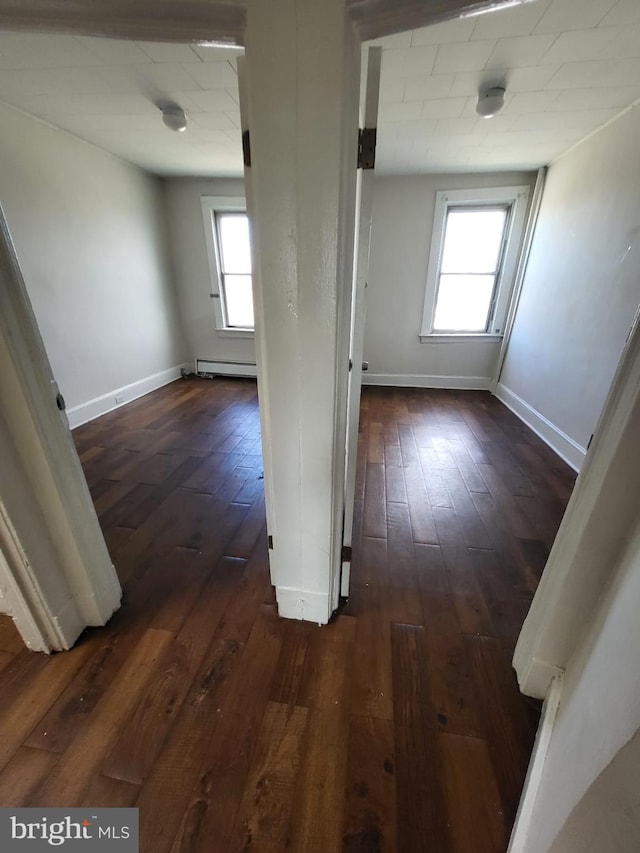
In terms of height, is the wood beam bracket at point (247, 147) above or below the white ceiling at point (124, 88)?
below

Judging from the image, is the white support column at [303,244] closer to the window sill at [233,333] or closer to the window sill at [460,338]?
the window sill at [460,338]

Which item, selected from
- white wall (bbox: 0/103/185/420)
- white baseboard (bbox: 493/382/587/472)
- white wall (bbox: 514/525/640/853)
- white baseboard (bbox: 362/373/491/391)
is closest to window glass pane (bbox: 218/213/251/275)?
white wall (bbox: 0/103/185/420)

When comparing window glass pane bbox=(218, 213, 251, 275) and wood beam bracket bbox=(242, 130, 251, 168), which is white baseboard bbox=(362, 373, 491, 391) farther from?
wood beam bracket bbox=(242, 130, 251, 168)

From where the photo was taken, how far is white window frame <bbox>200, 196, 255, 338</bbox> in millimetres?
4055

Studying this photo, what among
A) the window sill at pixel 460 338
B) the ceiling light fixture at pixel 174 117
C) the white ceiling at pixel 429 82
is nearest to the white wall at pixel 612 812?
the white ceiling at pixel 429 82

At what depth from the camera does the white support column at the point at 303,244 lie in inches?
27.9

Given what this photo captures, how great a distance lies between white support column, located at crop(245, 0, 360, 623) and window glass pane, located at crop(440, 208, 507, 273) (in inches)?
144

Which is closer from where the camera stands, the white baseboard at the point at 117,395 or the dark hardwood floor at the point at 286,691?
the dark hardwood floor at the point at 286,691

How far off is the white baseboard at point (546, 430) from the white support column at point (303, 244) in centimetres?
192

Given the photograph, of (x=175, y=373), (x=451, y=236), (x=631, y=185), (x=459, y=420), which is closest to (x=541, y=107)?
(x=631, y=185)

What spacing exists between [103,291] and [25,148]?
44.4 inches

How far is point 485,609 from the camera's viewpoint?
4.73 ft

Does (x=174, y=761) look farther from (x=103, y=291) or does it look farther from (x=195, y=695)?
(x=103, y=291)
